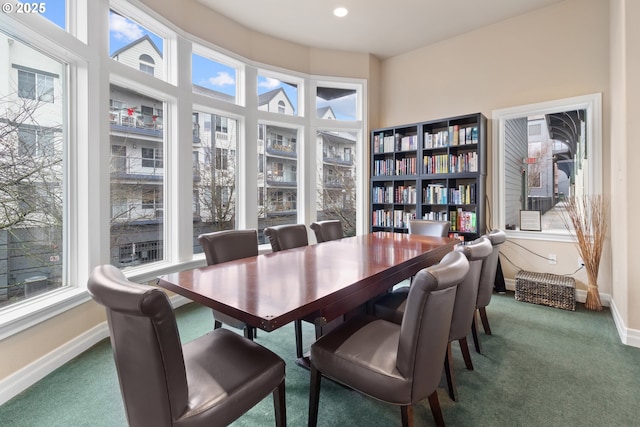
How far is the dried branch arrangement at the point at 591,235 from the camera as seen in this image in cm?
317

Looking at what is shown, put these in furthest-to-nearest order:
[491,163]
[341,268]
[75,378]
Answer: [491,163] → [75,378] → [341,268]

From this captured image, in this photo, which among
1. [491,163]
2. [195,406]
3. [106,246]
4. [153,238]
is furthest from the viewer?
[491,163]

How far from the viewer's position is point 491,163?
3.98 metres

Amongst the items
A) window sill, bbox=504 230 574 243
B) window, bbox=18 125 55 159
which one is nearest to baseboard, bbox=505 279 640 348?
window sill, bbox=504 230 574 243

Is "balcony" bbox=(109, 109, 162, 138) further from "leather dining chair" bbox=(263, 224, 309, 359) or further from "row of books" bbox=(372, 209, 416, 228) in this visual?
"row of books" bbox=(372, 209, 416, 228)

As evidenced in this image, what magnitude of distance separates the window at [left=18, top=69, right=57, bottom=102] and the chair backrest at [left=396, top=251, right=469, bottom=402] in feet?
9.22

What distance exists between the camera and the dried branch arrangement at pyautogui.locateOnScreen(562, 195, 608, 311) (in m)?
3.17

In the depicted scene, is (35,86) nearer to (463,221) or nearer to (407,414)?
(407,414)

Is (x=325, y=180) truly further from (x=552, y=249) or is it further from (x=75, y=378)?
(x=75, y=378)

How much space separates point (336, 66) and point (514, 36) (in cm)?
235

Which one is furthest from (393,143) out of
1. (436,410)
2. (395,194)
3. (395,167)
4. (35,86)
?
(35,86)

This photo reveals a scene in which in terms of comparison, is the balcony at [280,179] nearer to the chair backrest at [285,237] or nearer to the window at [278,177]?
the window at [278,177]

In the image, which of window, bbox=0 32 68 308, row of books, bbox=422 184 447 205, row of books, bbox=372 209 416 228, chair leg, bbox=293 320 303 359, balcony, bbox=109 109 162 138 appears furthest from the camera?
row of books, bbox=372 209 416 228

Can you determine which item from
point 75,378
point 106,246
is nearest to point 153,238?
point 106,246
